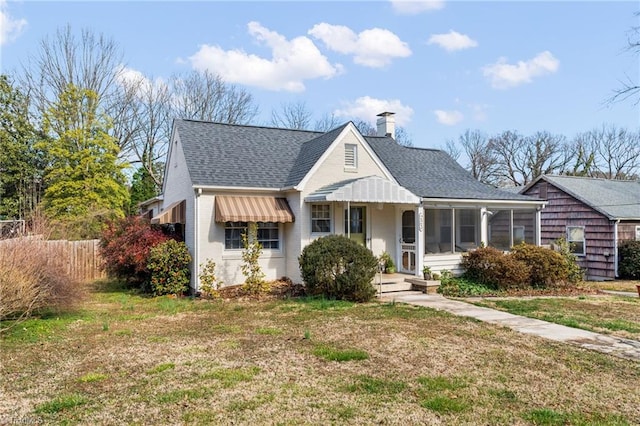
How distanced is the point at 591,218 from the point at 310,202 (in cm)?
1462

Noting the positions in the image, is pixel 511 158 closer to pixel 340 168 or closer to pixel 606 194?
pixel 606 194

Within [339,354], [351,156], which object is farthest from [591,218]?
[339,354]

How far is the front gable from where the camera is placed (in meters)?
15.4

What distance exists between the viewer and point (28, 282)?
8.66 metres

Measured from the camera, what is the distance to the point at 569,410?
5211mm

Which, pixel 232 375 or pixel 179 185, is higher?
pixel 179 185

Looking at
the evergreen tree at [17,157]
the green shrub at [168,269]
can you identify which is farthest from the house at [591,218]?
the evergreen tree at [17,157]

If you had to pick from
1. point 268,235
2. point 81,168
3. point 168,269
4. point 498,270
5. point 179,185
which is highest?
point 81,168

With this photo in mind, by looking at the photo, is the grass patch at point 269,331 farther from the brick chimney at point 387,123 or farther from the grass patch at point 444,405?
the brick chimney at point 387,123

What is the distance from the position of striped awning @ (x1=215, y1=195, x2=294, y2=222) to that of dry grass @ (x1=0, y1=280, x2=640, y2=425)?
4.57 metres

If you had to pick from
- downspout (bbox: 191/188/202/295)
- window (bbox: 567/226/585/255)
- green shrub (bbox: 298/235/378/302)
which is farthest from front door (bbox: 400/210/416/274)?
window (bbox: 567/226/585/255)

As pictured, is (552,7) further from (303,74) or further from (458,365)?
(303,74)

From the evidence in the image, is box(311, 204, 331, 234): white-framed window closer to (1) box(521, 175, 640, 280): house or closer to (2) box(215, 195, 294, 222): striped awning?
(2) box(215, 195, 294, 222): striped awning

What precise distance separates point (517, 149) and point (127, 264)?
48.7m
